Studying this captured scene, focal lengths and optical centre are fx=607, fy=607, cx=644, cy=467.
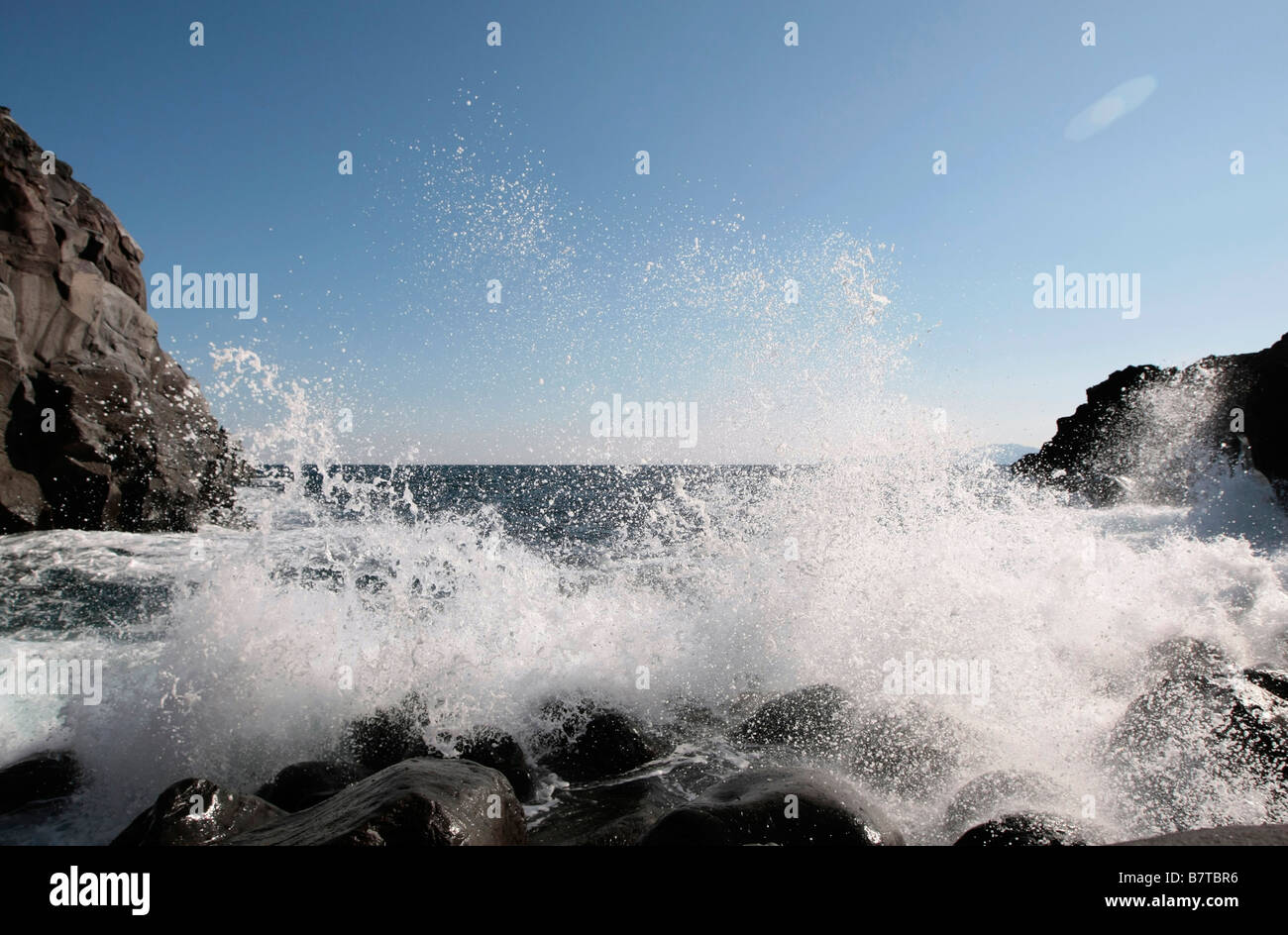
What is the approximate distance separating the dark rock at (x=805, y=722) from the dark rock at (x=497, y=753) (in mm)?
2241

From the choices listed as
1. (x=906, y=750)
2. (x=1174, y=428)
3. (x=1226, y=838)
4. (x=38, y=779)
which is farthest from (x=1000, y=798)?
→ (x=1174, y=428)

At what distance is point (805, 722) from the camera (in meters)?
6.35

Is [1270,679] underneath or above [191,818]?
above

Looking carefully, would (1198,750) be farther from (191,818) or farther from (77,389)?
(77,389)

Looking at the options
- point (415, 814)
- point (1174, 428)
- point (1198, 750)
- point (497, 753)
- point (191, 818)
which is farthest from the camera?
Answer: point (1174, 428)

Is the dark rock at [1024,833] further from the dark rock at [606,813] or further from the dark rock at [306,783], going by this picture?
the dark rock at [306,783]

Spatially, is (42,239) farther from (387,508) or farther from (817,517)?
(817,517)

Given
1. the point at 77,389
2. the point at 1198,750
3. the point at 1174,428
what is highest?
the point at 77,389

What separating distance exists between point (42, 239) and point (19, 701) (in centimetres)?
1971

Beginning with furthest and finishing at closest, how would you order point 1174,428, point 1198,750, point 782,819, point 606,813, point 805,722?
point 1174,428 → point 805,722 → point 606,813 → point 1198,750 → point 782,819

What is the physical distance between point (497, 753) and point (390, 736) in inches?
45.4

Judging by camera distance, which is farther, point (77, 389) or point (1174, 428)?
point (1174, 428)
